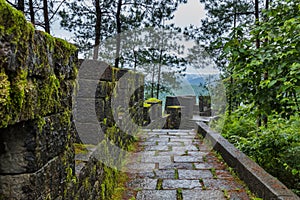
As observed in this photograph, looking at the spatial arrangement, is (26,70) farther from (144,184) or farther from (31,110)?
(144,184)

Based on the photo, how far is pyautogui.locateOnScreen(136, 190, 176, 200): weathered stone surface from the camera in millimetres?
2715

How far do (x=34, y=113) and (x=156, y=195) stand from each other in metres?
1.99

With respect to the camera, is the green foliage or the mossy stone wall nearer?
the mossy stone wall

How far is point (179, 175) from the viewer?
337cm

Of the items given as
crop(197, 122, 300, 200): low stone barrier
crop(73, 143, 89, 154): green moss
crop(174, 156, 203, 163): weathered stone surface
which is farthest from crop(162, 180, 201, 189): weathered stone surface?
crop(73, 143, 89, 154): green moss

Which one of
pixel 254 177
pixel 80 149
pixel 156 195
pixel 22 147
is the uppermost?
pixel 22 147

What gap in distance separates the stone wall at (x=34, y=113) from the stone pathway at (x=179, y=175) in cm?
136

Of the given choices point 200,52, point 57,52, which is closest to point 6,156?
point 57,52

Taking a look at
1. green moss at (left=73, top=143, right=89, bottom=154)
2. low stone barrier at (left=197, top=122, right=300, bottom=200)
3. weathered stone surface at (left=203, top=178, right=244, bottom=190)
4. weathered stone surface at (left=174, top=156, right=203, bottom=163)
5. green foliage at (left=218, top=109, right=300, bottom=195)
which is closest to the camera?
green moss at (left=73, top=143, right=89, bottom=154)

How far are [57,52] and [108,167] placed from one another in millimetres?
1645

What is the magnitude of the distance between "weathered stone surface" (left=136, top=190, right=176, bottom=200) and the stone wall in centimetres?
114

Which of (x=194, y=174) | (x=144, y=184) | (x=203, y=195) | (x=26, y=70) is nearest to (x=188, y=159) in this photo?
(x=194, y=174)

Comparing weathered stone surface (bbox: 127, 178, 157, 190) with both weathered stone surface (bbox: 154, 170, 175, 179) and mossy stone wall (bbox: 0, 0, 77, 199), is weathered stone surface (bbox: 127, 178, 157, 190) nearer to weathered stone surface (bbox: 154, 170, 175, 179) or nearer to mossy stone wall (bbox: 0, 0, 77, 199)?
weathered stone surface (bbox: 154, 170, 175, 179)

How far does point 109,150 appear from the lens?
279 cm
